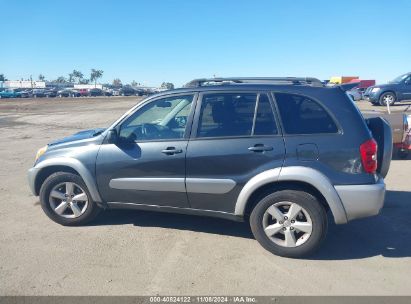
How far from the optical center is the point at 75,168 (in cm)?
450

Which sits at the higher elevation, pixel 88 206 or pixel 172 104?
pixel 172 104

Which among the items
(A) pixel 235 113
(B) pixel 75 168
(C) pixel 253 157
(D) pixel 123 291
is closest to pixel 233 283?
(D) pixel 123 291

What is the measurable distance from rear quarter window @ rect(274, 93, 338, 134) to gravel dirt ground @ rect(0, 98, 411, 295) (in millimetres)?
1326

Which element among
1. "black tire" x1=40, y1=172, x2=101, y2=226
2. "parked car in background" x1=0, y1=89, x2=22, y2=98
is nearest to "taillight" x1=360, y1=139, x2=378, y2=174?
"black tire" x1=40, y1=172, x2=101, y2=226

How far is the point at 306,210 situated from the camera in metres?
3.76

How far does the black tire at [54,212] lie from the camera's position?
15.2 ft

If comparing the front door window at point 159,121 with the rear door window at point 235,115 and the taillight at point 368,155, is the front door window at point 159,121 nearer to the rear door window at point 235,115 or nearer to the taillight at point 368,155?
the rear door window at point 235,115

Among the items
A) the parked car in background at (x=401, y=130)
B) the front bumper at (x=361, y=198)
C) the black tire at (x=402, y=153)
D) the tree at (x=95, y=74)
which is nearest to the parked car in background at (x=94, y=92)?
the black tire at (x=402, y=153)

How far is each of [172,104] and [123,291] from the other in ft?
6.88

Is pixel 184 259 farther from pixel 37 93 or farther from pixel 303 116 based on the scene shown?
pixel 37 93

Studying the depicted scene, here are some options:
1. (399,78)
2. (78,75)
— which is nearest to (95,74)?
Result: (78,75)

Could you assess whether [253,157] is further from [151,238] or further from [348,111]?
[151,238]

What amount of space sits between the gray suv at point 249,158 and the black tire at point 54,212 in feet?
0.09

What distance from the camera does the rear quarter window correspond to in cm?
378
